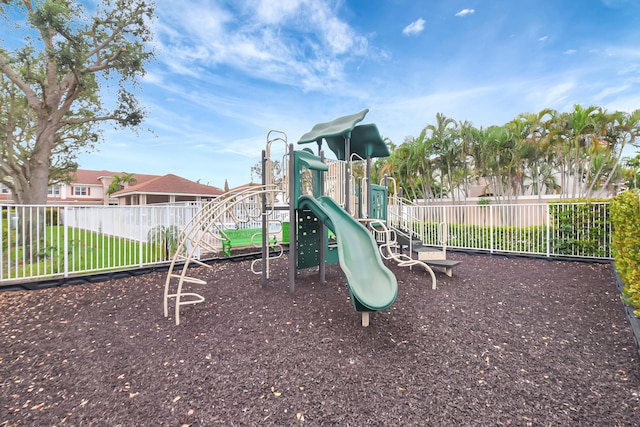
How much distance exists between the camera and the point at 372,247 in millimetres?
3984

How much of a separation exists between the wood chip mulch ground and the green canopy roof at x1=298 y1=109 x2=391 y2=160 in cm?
294

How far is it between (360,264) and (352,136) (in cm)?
351

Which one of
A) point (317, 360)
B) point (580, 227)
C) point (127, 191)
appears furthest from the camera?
point (127, 191)

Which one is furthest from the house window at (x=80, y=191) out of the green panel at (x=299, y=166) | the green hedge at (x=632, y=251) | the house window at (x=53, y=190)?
the green hedge at (x=632, y=251)

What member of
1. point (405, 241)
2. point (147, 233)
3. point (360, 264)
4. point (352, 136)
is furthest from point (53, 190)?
point (360, 264)

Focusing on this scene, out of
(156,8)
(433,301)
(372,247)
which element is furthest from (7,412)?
(156,8)

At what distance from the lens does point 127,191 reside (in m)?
22.6

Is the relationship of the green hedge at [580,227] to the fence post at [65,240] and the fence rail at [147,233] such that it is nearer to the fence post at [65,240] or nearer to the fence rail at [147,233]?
the fence rail at [147,233]

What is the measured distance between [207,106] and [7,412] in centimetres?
1033

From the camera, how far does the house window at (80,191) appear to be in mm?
34013

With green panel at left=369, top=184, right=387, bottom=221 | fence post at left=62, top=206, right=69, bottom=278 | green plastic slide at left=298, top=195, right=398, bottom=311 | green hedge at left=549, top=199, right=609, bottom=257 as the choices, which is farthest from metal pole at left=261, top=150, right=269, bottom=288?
green hedge at left=549, top=199, right=609, bottom=257

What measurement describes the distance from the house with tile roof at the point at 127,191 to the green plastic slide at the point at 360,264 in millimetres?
18344

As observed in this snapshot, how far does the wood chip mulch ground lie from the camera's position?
6.71 ft

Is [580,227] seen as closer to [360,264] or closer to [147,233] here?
[360,264]
